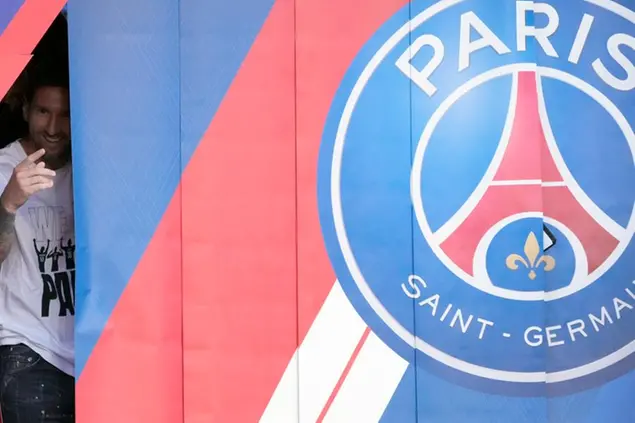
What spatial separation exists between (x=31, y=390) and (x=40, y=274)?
0.37 meters

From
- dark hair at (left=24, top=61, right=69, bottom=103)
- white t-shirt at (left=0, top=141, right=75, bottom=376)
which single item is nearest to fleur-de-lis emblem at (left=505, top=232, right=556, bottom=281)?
white t-shirt at (left=0, top=141, right=75, bottom=376)

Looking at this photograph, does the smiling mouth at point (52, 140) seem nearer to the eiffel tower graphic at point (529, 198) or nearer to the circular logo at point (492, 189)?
the circular logo at point (492, 189)

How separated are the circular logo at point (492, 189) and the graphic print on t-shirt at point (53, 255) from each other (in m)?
0.88

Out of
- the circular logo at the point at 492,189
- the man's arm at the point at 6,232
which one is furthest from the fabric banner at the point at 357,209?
the man's arm at the point at 6,232

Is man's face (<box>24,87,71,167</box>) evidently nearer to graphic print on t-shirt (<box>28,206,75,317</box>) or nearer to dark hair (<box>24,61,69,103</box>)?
dark hair (<box>24,61,69,103</box>)

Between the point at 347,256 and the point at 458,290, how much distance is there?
348 mm

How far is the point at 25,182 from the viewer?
2174mm

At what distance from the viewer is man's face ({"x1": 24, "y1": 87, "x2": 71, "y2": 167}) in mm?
2281

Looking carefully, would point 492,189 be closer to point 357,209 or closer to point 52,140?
point 357,209

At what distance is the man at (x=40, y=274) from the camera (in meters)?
2.23

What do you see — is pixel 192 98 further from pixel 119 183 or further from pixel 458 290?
pixel 458 290

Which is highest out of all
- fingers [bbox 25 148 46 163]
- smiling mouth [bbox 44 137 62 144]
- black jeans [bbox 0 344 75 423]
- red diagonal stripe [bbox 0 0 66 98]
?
red diagonal stripe [bbox 0 0 66 98]

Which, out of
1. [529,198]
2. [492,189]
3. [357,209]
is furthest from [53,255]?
[529,198]

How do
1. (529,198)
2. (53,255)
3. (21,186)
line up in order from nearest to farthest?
1. (529,198)
2. (21,186)
3. (53,255)
